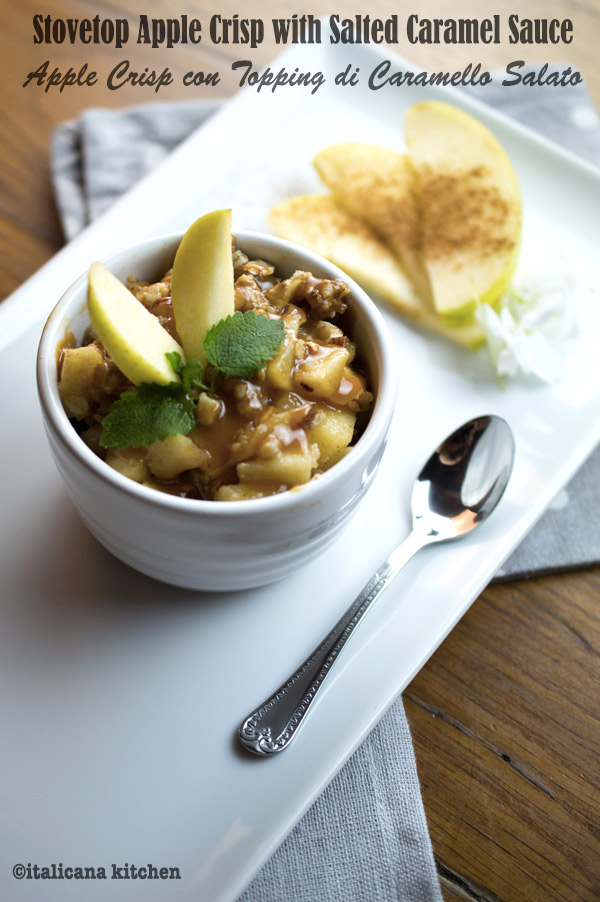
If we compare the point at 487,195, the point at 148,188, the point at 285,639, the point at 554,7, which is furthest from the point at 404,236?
the point at 554,7

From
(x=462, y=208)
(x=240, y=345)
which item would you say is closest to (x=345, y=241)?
(x=462, y=208)

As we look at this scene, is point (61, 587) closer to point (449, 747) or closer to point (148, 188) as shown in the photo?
point (449, 747)

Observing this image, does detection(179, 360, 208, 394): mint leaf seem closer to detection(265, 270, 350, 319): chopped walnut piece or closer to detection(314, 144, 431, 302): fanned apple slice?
detection(265, 270, 350, 319): chopped walnut piece

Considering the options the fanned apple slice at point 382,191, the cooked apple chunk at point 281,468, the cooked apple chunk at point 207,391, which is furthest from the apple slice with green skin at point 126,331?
the fanned apple slice at point 382,191

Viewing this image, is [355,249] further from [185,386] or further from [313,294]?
[185,386]

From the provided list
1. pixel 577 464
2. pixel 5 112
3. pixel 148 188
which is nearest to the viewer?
pixel 577 464

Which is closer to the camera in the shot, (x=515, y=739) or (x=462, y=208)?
(x=515, y=739)

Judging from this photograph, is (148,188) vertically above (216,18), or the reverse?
(216,18)
